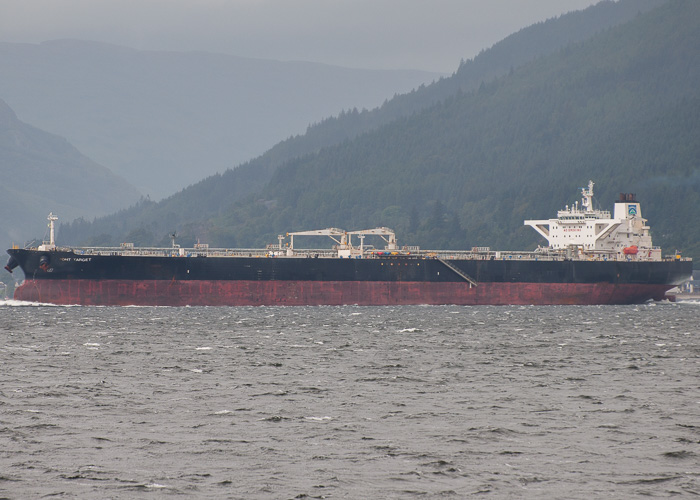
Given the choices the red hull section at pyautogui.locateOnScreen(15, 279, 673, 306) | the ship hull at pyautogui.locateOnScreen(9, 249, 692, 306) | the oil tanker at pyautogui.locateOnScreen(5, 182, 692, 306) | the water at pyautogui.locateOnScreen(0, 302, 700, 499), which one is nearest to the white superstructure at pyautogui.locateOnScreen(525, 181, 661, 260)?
the oil tanker at pyautogui.locateOnScreen(5, 182, 692, 306)

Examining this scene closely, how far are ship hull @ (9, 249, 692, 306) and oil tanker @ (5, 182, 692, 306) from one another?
0.25ft

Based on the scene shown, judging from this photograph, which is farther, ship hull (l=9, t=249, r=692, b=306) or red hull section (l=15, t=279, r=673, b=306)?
red hull section (l=15, t=279, r=673, b=306)

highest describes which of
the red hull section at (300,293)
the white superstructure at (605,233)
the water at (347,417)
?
the white superstructure at (605,233)

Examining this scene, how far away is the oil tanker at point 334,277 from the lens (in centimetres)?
7481

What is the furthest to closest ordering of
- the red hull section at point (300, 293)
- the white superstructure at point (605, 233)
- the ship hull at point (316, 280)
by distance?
the white superstructure at point (605, 233) → the red hull section at point (300, 293) → the ship hull at point (316, 280)

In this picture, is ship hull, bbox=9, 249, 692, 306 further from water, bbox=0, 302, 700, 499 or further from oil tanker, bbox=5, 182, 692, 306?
water, bbox=0, 302, 700, 499

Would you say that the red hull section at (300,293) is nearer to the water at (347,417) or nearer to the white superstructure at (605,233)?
the white superstructure at (605,233)

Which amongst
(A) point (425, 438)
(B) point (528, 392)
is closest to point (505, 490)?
(A) point (425, 438)

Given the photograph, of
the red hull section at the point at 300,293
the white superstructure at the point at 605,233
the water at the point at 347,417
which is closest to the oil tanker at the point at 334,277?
the red hull section at the point at 300,293

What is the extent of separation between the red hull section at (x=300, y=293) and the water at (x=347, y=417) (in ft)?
90.6

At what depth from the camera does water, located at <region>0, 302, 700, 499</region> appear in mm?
18781

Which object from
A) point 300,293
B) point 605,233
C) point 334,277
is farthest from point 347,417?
point 605,233

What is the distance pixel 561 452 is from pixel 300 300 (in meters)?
57.3

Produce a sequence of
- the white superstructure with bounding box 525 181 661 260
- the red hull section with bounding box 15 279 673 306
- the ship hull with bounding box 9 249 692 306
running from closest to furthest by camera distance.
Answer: the ship hull with bounding box 9 249 692 306 → the red hull section with bounding box 15 279 673 306 → the white superstructure with bounding box 525 181 661 260
